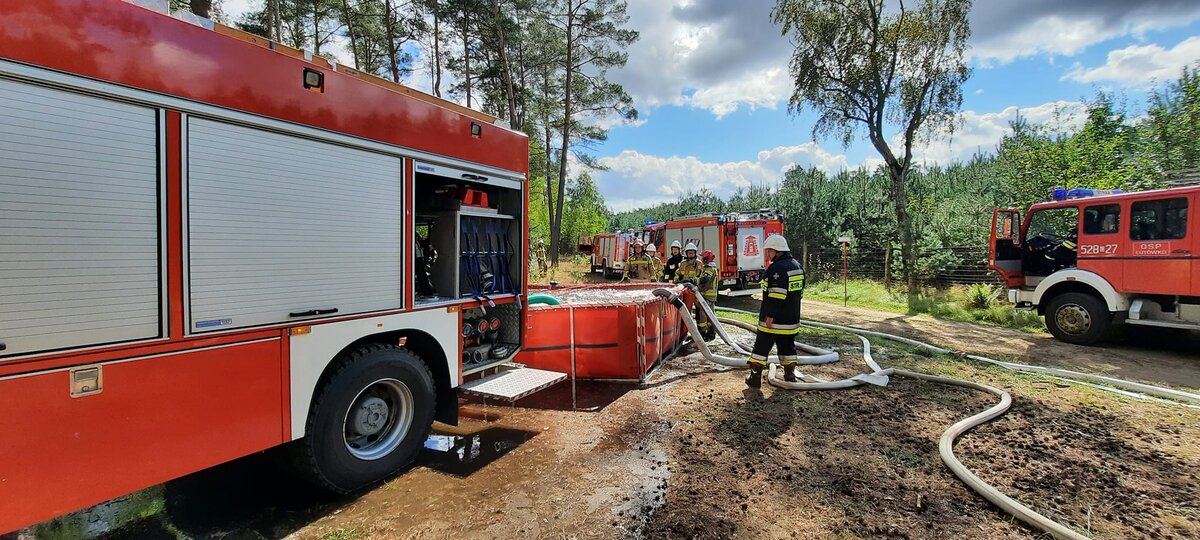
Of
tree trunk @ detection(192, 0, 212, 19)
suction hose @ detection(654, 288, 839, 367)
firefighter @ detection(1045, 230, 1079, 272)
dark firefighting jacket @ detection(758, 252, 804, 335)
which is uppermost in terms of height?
tree trunk @ detection(192, 0, 212, 19)

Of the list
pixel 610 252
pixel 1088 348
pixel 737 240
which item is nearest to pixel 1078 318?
pixel 1088 348

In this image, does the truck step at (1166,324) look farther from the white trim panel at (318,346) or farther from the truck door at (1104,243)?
the white trim panel at (318,346)

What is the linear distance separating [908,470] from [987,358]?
16.6 feet

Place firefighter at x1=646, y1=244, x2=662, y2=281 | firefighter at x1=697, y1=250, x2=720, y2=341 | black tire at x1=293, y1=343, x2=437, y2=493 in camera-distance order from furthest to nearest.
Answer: firefighter at x1=646, y1=244, x2=662, y2=281 < firefighter at x1=697, y1=250, x2=720, y2=341 < black tire at x1=293, y1=343, x2=437, y2=493

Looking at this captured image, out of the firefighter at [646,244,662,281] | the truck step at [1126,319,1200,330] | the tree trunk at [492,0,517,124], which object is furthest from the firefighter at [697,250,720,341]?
the tree trunk at [492,0,517,124]

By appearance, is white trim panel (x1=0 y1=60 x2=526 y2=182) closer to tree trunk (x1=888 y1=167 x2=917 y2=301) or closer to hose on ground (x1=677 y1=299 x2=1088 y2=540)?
hose on ground (x1=677 y1=299 x2=1088 y2=540)

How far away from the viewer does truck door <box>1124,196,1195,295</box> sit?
7.49 meters

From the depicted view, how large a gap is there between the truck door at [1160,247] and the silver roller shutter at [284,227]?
10.3 metres

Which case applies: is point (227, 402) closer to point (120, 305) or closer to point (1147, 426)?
point (120, 305)

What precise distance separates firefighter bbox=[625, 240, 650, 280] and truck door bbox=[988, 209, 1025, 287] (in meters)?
6.51

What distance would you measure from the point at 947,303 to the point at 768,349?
10.0 m

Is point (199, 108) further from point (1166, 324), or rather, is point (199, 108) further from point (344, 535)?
point (1166, 324)

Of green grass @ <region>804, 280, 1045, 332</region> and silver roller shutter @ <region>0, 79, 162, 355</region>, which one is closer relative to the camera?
silver roller shutter @ <region>0, 79, 162, 355</region>

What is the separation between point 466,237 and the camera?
4.66m
